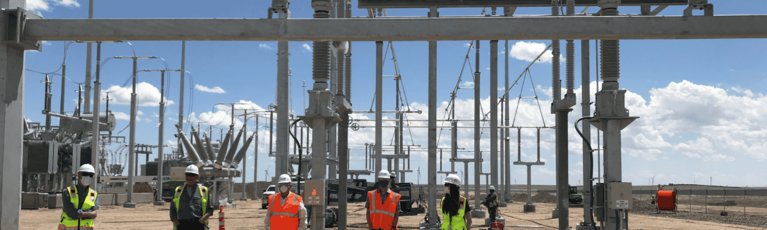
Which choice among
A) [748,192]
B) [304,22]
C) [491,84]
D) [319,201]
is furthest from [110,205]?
[748,192]

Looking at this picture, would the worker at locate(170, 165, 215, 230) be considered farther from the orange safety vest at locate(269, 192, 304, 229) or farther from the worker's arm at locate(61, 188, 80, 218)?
the worker's arm at locate(61, 188, 80, 218)

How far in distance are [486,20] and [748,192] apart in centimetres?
5685

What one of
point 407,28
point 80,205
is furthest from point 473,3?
point 80,205

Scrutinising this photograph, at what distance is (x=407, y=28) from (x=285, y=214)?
106 inches

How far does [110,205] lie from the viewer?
3356cm

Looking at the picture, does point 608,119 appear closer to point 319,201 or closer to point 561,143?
point 561,143

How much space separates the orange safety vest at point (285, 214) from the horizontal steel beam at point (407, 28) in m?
2.00

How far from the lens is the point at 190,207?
328 inches

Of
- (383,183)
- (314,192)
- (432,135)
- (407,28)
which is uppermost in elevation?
(407,28)

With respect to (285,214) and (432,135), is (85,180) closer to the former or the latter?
(285,214)

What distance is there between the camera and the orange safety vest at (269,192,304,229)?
25.7 ft

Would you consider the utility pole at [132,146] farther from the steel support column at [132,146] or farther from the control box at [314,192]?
the control box at [314,192]

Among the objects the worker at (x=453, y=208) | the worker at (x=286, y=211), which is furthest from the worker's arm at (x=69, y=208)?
the worker at (x=453, y=208)

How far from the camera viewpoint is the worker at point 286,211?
784cm
